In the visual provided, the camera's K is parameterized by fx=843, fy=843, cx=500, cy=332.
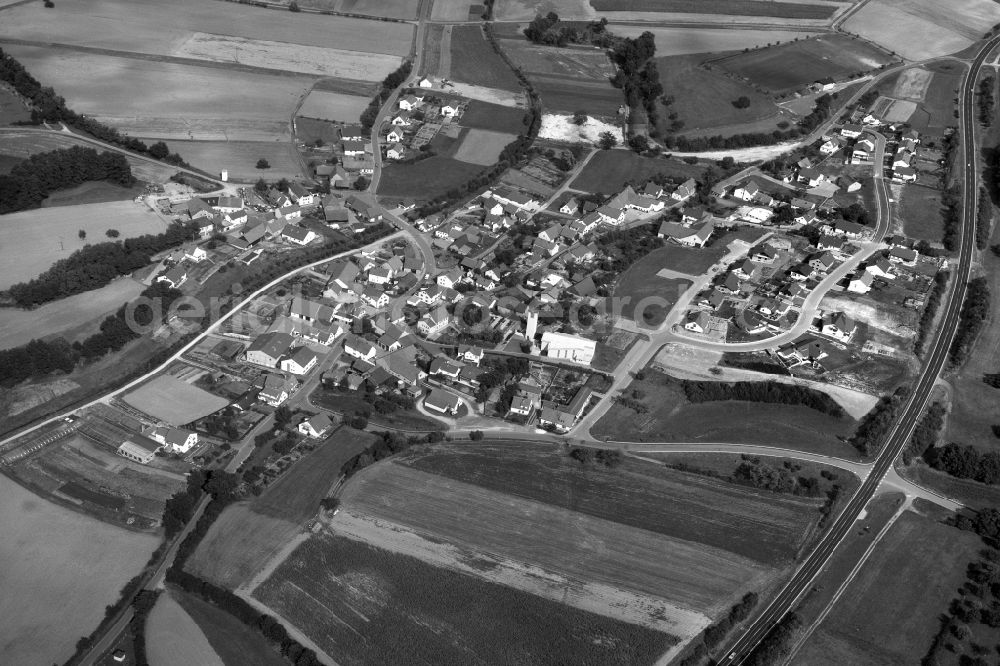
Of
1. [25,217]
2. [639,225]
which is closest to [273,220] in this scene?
[25,217]

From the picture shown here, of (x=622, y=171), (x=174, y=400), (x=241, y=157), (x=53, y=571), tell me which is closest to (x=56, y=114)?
(x=241, y=157)

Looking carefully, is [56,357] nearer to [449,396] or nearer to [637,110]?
[449,396]

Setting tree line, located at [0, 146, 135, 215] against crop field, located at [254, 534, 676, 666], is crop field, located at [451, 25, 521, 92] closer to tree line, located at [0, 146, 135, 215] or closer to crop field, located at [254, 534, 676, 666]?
tree line, located at [0, 146, 135, 215]

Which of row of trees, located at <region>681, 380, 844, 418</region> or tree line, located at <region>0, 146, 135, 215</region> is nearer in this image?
row of trees, located at <region>681, 380, 844, 418</region>

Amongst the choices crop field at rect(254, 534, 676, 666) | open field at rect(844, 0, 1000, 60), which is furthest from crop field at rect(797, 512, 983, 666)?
open field at rect(844, 0, 1000, 60)

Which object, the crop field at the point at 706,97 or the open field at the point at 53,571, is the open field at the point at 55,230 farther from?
the crop field at the point at 706,97
